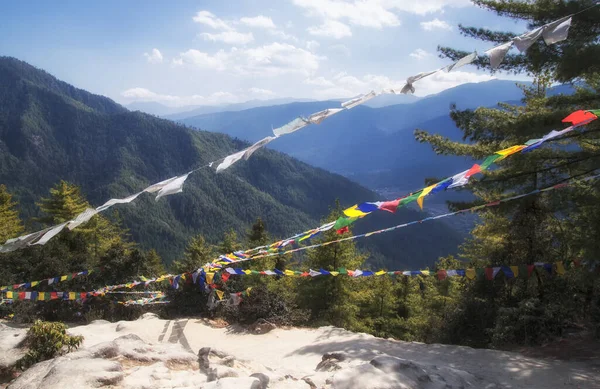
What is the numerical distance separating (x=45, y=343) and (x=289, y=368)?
5346 mm

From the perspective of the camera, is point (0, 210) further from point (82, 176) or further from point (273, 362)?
point (82, 176)

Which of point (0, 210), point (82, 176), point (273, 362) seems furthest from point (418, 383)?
point (82, 176)

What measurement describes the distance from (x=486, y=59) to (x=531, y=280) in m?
8.62

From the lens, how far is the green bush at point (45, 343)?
8.02 m

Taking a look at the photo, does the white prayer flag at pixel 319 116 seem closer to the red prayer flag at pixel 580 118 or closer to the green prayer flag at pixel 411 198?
the green prayer flag at pixel 411 198

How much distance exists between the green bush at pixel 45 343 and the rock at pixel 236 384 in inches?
183

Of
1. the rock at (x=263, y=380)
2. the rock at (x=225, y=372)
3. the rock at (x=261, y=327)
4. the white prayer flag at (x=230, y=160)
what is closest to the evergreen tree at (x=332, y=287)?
the rock at (x=261, y=327)

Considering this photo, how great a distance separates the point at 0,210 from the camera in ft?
94.2

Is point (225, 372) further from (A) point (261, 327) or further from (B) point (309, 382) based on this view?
(A) point (261, 327)

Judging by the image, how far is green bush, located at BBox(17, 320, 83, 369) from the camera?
26.3ft

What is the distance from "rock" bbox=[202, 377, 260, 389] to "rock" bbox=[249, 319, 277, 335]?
27.7 feet

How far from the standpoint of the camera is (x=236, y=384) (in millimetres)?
5668

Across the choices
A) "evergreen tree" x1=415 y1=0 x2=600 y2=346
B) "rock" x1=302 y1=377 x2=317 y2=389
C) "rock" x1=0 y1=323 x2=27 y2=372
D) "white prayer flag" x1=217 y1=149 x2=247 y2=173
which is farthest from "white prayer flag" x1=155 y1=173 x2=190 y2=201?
"evergreen tree" x1=415 y1=0 x2=600 y2=346

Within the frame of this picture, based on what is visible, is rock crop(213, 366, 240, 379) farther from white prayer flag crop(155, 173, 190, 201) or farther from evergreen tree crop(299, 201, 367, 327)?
evergreen tree crop(299, 201, 367, 327)
